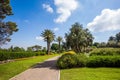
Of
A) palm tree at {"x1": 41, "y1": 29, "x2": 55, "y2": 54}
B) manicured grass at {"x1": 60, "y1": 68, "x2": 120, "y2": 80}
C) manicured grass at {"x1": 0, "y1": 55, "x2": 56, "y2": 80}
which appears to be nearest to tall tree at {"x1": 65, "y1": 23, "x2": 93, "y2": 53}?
manicured grass at {"x1": 0, "y1": 55, "x2": 56, "y2": 80}

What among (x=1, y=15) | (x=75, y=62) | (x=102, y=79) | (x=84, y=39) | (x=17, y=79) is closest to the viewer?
(x=102, y=79)

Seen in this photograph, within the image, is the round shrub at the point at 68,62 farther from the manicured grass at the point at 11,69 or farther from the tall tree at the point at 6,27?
the tall tree at the point at 6,27

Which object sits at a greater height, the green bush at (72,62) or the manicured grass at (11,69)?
the green bush at (72,62)

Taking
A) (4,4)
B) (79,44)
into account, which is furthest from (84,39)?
(4,4)

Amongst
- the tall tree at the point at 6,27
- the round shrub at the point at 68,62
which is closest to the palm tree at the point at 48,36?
the tall tree at the point at 6,27

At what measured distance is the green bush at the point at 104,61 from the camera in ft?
57.0

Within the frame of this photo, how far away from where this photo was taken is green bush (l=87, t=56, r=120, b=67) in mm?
17361

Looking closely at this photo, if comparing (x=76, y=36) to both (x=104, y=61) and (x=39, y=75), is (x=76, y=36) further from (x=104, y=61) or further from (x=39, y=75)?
(x=39, y=75)

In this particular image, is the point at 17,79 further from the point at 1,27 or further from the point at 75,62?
the point at 1,27

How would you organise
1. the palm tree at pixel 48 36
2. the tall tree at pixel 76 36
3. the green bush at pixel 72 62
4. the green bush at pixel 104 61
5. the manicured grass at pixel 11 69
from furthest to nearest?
the palm tree at pixel 48 36 → the tall tree at pixel 76 36 → the green bush at pixel 72 62 → the green bush at pixel 104 61 → the manicured grass at pixel 11 69

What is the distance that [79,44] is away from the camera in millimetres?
28750

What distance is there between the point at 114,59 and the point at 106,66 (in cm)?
125

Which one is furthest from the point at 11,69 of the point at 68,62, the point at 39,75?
the point at 68,62

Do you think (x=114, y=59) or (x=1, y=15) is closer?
(x=114, y=59)
